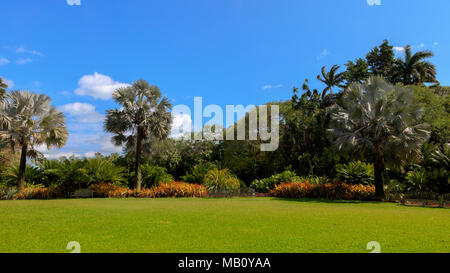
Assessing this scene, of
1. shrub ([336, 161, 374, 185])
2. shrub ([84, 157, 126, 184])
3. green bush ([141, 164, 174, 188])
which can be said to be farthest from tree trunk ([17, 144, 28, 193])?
shrub ([336, 161, 374, 185])

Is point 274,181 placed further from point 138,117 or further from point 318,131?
point 138,117

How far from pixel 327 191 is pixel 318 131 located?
907cm

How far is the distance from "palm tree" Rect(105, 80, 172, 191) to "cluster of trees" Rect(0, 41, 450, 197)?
0.07 meters

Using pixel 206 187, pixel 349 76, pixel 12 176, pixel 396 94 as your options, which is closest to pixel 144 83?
pixel 206 187

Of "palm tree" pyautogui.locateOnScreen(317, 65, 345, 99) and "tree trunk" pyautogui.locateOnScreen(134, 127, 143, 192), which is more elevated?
"palm tree" pyautogui.locateOnScreen(317, 65, 345, 99)

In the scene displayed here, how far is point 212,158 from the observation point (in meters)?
28.9

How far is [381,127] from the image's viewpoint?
53.9ft

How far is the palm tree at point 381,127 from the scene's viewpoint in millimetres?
16391

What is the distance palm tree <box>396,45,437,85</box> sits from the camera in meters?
32.4

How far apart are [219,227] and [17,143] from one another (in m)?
17.0

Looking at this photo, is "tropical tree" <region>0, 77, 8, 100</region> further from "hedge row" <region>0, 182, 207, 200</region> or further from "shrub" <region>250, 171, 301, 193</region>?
"shrub" <region>250, 171, 301, 193</region>

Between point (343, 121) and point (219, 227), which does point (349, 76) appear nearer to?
point (343, 121)

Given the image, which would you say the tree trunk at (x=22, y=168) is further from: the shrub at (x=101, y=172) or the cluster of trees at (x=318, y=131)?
the shrub at (x=101, y=172)
